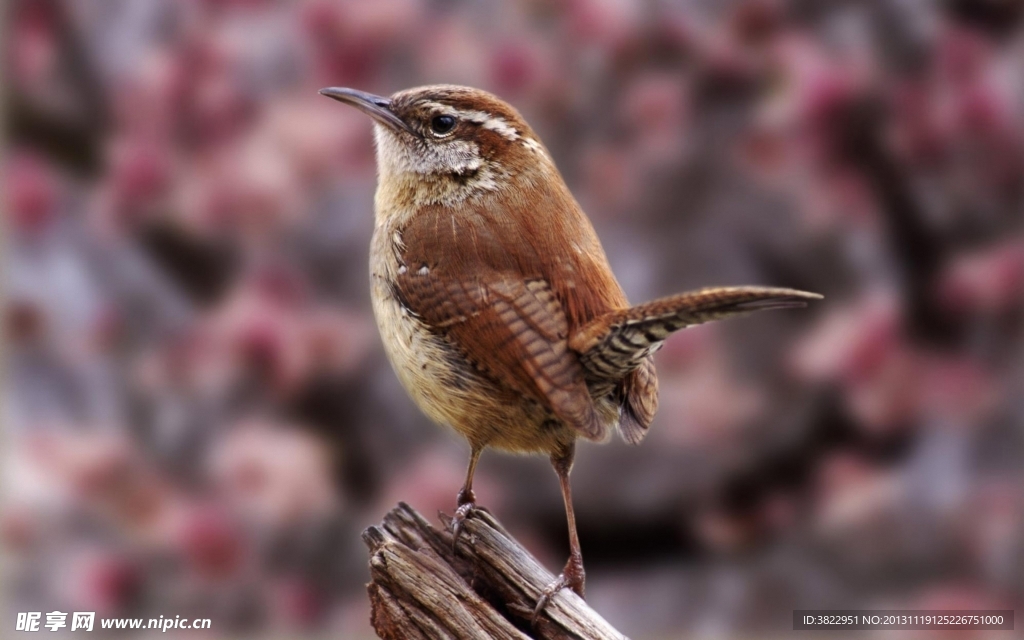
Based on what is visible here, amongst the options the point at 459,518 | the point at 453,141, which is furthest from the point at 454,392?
the point at 453,141

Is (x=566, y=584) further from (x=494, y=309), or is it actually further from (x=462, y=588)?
(x=494, y=309)

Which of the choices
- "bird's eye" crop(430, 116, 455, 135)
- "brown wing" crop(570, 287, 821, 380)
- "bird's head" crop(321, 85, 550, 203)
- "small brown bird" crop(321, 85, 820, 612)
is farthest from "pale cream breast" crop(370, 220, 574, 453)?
"bird's eye" crop(430, 116, 455, 135)

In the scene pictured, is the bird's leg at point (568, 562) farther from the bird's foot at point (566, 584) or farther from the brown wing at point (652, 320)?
the brown wing at point (652, 320)

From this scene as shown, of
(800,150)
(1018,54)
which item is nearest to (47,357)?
(800,150)

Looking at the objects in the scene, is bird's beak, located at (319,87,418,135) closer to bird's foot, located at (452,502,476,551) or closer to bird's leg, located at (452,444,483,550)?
bird's leg, located at (452,444,483,550)

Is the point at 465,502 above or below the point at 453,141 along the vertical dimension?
below

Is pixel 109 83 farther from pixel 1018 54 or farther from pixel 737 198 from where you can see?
pixel 1018 54
